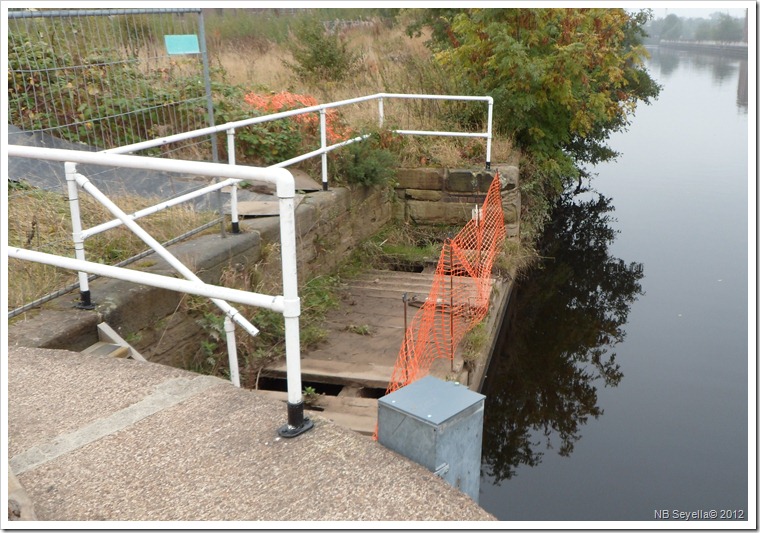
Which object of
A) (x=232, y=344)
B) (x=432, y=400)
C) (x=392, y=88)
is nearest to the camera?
(x=432, y=400)

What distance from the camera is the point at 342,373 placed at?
5582 mm

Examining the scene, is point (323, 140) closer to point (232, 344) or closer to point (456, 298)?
point (456, 298)

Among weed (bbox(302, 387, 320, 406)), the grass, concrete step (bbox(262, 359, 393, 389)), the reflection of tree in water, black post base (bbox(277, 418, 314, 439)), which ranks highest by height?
the grass

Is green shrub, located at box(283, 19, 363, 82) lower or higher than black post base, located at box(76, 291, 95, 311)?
higher

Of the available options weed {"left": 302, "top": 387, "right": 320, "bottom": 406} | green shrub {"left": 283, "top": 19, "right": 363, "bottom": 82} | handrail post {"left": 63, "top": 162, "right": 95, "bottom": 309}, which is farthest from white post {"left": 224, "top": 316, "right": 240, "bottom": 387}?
green shrub {"left": 283, "top": 19, "right": 363, "bottom": 82}

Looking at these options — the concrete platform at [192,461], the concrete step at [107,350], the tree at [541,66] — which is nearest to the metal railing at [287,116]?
the concrete step at [107,350]

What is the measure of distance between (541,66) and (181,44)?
18.9 feet

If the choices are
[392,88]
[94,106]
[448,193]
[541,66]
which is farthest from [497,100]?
[94,106]

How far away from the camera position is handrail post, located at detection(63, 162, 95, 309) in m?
3.88

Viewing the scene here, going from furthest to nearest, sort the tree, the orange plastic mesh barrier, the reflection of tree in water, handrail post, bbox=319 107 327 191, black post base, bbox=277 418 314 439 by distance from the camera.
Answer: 1. the tree
2. handrail post, bbox=319 107 327 191
3. the reflection of tree in water
4. the orange plastic mesh barrier
5. black post base, bbox=277 418 314 439

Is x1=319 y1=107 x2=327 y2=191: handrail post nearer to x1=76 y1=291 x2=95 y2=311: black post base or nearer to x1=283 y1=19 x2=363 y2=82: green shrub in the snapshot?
x1=76 y1=291 x2=95 y2=311: black post base

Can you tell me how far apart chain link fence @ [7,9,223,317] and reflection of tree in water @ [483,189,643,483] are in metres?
3.36

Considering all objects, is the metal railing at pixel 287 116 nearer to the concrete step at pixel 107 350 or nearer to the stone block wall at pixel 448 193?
the stone block wall at pixel 448 193

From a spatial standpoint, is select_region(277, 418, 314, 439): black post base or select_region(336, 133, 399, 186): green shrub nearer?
select_region(277, 418, 314, 439): black post base
